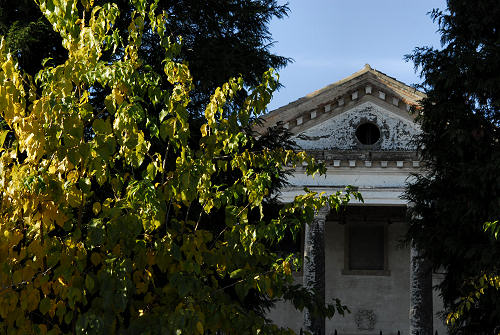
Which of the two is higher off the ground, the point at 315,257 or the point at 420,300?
the point at 315,257

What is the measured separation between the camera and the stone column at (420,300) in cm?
1859

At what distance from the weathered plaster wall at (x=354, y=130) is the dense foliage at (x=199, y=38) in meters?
7.21

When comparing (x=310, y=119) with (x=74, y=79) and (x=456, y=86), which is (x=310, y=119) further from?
(x=74, y=79)

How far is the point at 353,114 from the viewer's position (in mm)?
20484

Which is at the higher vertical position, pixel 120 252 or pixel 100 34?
pixel 100 34

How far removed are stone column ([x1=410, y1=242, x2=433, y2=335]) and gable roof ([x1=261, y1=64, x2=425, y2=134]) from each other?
4.27 metres

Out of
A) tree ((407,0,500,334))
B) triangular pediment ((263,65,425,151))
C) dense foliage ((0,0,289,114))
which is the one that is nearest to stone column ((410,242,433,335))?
triangular pediment ((263,65,425,151))

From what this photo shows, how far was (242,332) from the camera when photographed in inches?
198

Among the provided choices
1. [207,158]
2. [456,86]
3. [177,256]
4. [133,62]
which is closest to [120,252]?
[177,256]

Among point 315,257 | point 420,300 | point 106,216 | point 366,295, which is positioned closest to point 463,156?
point 420,300

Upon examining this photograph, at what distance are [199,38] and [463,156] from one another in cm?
506

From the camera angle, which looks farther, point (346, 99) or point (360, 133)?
point (360, 133)

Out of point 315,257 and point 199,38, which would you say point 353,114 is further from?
point 199,38

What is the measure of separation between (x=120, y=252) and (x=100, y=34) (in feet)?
5.45
